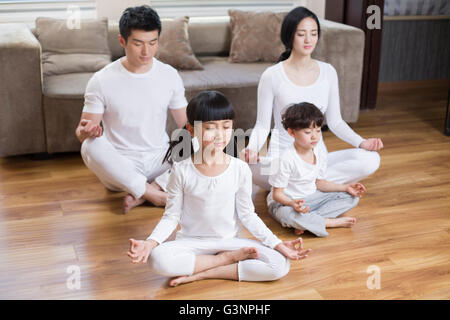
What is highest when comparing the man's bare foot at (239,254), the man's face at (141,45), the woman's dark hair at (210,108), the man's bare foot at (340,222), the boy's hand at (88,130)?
the man's face at (141,45)

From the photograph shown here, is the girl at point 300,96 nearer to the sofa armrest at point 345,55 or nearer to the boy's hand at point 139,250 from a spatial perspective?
the boy's hand at point 139,250

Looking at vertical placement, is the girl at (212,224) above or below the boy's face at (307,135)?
below

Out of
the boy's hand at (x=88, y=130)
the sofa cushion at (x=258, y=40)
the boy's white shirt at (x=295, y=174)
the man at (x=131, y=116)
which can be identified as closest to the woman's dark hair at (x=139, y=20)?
the man at (x=131, y=116)

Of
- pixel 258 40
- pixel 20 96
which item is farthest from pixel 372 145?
pixel 20 96

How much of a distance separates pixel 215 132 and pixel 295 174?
0.59 meters

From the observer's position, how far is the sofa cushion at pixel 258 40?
3676 millimetres

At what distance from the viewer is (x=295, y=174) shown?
7.54 feet

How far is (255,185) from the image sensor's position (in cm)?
281

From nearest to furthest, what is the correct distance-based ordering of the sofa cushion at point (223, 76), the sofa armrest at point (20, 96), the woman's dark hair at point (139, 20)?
the woman's dark hair at point (139, 20), the sofa armrest at point (20, 96), the sofa cushion at point (223, 76)

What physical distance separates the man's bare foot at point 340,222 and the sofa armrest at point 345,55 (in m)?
1.38

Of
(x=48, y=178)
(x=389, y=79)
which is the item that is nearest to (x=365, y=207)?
(x=48, y=178)

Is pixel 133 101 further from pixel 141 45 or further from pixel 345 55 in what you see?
pixel 345 55

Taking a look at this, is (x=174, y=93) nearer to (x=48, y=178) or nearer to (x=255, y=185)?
(x=255, y=185)

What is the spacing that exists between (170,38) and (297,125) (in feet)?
5.11
